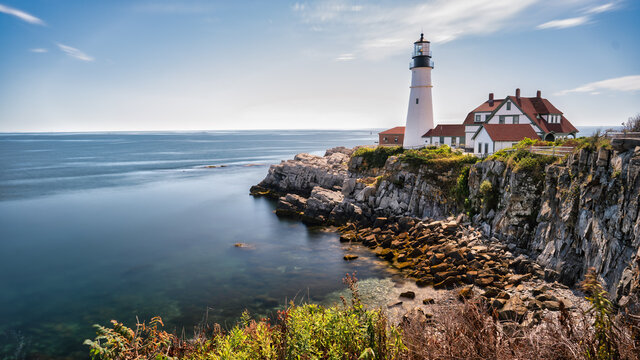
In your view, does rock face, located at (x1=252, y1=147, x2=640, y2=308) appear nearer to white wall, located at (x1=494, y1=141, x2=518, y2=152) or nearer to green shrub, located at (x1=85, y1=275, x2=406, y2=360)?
white wall, located at (x1=494, y1=141, x2=518, y2=152)

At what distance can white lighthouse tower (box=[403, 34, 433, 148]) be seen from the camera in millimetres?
41188

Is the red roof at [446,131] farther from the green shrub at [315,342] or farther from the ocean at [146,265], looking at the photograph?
the green shrub at [315,342]

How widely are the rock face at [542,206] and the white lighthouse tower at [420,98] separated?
261 inches

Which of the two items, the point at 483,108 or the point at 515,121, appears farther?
the point at 483,108

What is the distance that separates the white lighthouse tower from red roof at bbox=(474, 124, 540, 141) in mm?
9297

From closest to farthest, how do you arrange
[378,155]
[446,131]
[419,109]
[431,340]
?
[431,340], [419,109], [378,155], [446,131]

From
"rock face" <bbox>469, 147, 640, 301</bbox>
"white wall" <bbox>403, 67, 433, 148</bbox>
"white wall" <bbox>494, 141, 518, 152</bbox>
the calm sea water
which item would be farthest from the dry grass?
"white wall" <bbox>403, 67, 433, 148</bbox>

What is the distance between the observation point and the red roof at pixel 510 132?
33362 millimetres

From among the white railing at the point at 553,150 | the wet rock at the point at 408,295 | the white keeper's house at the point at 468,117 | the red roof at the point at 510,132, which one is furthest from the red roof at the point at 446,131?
the wet rock at the point at 408,295

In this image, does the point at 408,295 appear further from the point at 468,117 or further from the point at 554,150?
the point at 468,117

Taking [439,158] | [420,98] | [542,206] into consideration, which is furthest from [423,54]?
[542,206]

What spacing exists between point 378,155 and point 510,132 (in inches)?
559

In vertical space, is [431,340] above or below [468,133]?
below

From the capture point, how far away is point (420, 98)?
42.2 m
